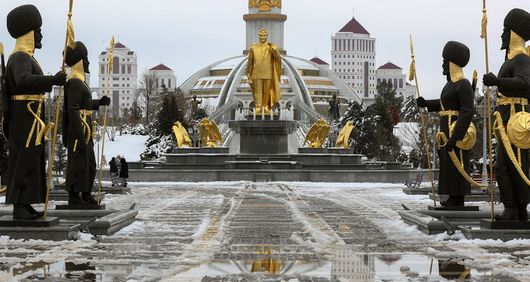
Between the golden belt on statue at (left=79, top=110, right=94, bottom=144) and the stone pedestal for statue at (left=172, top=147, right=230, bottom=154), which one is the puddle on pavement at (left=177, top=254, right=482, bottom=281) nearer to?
the golden belt on statue at (left=79, top=110, right=94, bottom=144)

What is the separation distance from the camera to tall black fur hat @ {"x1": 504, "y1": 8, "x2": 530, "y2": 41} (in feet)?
45.1

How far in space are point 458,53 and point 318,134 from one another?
3301 centimetres

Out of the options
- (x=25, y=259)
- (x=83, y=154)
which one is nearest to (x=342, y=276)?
(x=25, y=259)

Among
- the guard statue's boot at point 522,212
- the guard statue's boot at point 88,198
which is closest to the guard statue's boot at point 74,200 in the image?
the guard statue's boot at point 88,198

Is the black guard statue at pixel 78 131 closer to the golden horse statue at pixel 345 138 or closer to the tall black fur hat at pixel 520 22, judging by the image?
the tall black fur hat at pixel 520 22

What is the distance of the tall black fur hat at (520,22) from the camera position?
1373 cm

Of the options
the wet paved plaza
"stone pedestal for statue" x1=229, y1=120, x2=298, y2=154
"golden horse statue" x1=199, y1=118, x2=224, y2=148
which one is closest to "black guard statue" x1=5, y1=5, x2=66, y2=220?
the wet paved plaza

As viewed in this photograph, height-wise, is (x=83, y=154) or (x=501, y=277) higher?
(x=83, y=154)

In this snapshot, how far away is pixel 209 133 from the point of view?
4941 cm

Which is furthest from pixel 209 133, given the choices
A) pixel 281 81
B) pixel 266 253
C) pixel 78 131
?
pixel 281 81

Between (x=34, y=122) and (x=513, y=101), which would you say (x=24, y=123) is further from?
(x=513, y=101)

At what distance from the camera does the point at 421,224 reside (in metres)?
15.3

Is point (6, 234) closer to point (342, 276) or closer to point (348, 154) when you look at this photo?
point (342, 276)

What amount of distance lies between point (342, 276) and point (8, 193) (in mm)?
5870
